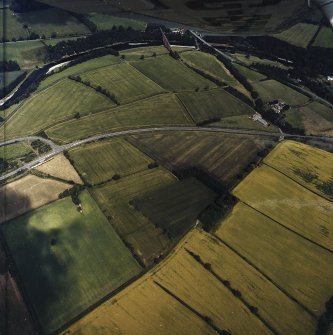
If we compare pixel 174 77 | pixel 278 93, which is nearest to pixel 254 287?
pixel 278 93

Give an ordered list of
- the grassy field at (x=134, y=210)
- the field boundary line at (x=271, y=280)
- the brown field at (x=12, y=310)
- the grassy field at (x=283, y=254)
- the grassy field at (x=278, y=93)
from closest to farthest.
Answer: the brown field at (x=12, y=310) < the field boundary line at (x=271, y=280) < the grassy field at (x=283, y=254) < the grassy field at (x=134, y=210) < the grassy field at (x=278, y=93)

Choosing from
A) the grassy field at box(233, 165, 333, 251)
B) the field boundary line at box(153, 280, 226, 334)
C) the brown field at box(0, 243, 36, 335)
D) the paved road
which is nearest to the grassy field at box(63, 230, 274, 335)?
the field boundary line at box(153, 280, 226, 334)

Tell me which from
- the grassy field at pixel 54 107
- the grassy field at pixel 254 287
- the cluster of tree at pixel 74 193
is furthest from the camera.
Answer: the grassy field at pixel 54 107

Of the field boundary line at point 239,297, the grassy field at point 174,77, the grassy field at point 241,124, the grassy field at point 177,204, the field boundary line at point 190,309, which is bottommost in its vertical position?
the field boundary line at point 190,309

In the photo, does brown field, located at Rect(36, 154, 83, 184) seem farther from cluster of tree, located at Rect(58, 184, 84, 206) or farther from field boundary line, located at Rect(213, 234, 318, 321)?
field boundary line, located at Rect(213, 234, 318, 321)

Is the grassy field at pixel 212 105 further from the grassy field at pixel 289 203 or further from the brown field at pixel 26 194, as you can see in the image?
the brown field at pixel 26 194

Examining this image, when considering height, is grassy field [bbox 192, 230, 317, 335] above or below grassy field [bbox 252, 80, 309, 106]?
below

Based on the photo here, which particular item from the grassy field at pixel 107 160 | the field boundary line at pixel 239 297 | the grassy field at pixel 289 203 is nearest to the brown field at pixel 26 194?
the grassy field at pixel 107 160

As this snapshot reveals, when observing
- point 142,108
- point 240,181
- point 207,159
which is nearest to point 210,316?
point 240,181
